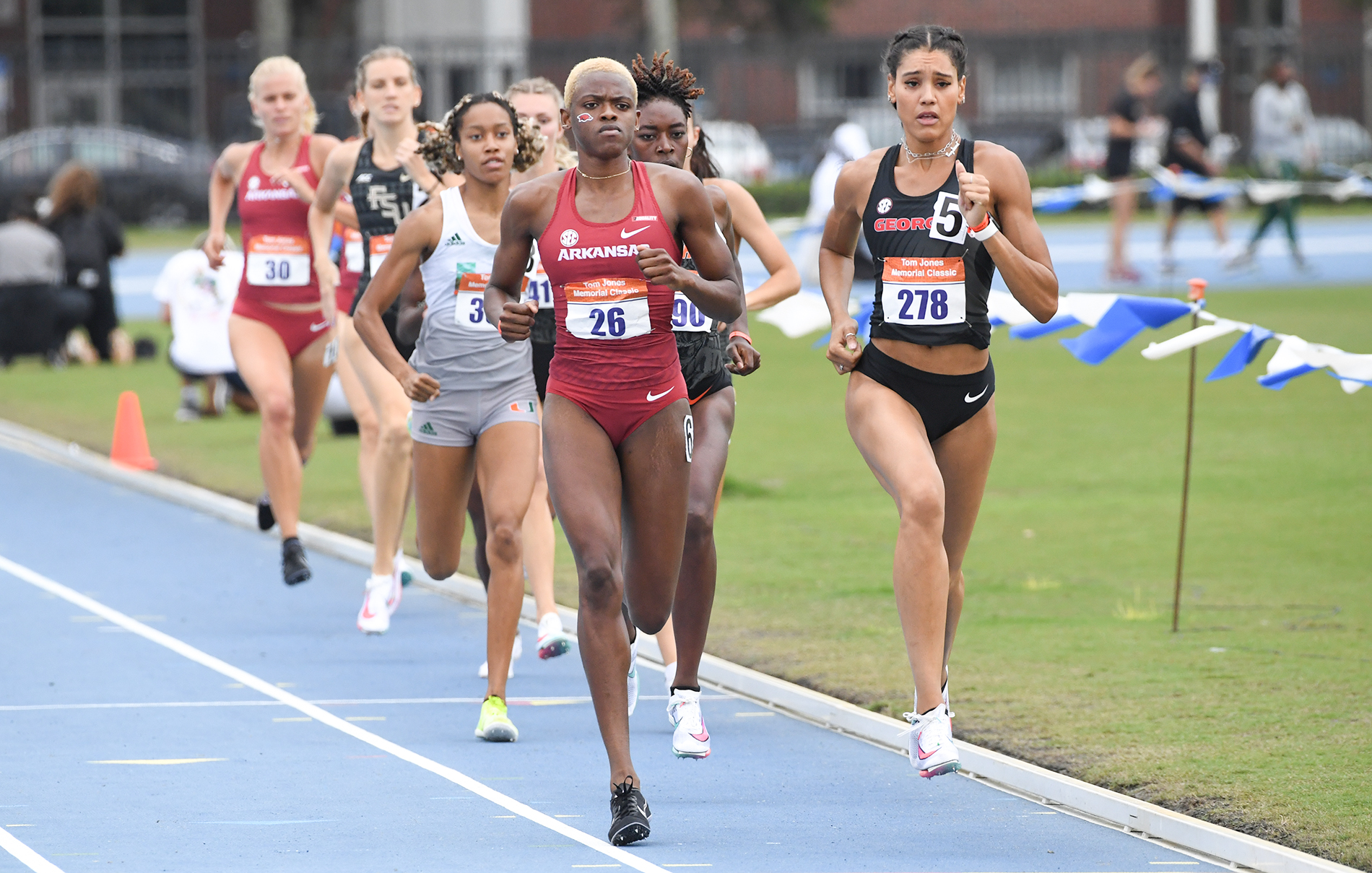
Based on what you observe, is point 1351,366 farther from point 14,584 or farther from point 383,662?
point 14,584

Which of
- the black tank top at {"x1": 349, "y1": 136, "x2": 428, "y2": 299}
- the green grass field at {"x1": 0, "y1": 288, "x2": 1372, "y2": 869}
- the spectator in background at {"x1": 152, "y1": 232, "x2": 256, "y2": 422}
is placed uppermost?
the black tank top at {"x1": 349, "y1": 136, "x2": 428, "y2": 299}

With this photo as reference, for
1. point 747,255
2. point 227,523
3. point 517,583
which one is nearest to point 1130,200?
point 747,255

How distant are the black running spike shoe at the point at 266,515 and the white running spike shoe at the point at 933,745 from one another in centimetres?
536

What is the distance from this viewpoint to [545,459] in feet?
→ 20.3

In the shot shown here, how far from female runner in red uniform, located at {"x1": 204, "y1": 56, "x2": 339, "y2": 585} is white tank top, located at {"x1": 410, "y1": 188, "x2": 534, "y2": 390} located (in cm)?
216

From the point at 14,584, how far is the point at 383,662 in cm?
273

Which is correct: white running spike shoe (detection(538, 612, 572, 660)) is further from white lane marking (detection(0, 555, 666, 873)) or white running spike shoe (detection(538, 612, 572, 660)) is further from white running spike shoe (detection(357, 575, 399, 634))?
white running spike shoe (detection(357, 575, 399, 634))

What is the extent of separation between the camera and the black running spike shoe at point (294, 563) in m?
9.66

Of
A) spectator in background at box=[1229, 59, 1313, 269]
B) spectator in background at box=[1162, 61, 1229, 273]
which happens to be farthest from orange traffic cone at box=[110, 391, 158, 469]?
spectator in background at box=[1229, 59, 1313, 269]

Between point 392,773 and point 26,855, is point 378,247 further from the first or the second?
point 26,855

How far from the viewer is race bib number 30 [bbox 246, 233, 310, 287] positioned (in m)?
Answer: 9.95

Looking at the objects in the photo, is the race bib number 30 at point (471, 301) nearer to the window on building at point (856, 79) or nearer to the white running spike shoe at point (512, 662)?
the white running spike shoe at point (512, 662)

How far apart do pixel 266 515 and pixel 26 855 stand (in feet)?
16.7

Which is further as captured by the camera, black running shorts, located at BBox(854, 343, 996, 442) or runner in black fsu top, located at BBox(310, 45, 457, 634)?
runner in black fsu top, located at BBox(310, 45, 457, 634)
